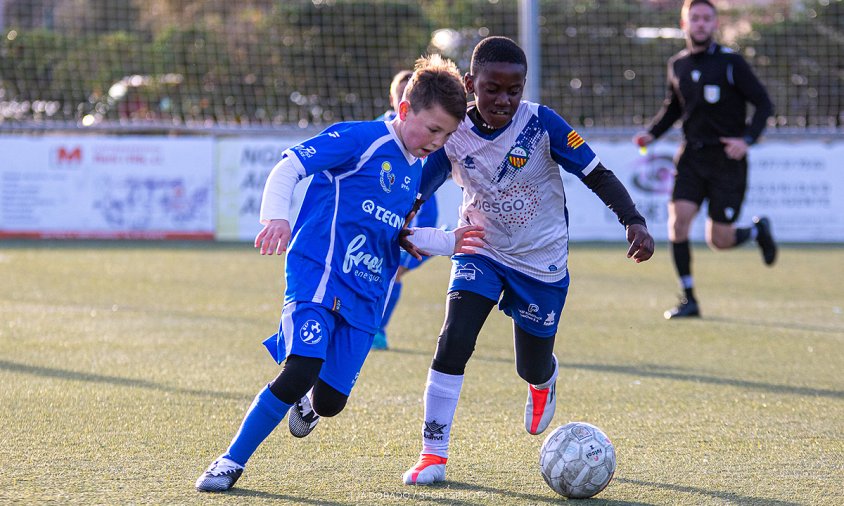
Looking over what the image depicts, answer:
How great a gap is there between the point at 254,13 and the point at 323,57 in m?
1.49

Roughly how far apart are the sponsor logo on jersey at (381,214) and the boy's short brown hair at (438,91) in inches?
13.7

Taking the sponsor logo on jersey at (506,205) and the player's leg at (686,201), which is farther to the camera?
the player's leg at (686,201)

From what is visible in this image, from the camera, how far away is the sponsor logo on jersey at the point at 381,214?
3961mm

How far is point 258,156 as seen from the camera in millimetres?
13984

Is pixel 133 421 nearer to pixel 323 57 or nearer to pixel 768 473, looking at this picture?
pixel 768 473

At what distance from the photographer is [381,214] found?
13.1ft

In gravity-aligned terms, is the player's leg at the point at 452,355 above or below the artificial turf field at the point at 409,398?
above

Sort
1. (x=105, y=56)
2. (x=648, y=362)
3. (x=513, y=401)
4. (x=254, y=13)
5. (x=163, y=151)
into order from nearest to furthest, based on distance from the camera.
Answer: (x=513, y=401) < (x=648, y=362) < (x=163, y=151) < (x=105, y=56) < (x=254, y=13)

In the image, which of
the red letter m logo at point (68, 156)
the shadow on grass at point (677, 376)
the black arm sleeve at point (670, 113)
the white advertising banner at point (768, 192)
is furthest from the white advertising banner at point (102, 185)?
the shadow on grass at point (677, 376)

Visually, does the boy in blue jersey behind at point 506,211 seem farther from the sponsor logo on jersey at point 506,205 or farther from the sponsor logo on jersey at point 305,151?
the sponsor logo on jersey at point 305,151

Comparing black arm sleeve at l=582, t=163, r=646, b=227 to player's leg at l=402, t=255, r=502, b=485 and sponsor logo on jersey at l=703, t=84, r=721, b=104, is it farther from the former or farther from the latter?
sponsor logo on jersey at l=703, t=84, r=721, b=104

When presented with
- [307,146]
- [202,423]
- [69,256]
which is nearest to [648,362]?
[202,423]

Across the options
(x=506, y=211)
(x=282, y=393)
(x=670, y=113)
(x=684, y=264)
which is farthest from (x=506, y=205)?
(x=670, y=113)

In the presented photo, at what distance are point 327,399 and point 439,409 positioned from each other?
0.42 m
